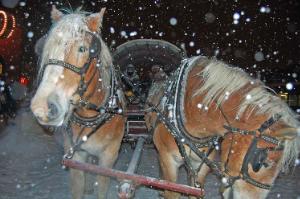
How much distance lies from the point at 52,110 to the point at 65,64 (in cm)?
44

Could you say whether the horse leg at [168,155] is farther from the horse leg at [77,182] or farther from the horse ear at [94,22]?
the horse ear at [94,22]

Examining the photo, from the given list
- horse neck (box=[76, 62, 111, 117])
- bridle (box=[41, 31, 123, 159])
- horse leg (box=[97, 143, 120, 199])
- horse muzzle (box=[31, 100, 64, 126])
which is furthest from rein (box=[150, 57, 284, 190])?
horse muzzle (box=[31, 100, 64, 126])

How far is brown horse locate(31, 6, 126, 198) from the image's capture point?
278cm

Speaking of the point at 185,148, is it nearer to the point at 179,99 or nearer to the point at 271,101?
the point at 179,99

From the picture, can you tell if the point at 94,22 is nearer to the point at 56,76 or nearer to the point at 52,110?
the point at 56,76

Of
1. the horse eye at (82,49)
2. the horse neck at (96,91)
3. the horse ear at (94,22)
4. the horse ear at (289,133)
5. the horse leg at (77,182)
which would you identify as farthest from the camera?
the horse leg at (77,182)

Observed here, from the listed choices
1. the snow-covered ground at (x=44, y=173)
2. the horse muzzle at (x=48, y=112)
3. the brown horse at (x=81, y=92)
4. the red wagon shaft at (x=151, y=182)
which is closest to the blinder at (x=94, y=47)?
the brown horse at (x=81, y=92)

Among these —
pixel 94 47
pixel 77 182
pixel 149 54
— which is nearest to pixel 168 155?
pixel 77 182

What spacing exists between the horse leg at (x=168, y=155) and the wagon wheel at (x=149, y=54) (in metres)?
2.14

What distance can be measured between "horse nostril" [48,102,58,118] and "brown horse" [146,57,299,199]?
4.17 ft

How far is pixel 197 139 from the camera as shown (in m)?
3.44

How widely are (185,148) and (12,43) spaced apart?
797 inches

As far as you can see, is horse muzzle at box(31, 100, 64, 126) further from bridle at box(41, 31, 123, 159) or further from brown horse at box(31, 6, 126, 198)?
bridle at box(41, 31, 123, 159)

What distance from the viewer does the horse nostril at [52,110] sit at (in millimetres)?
2666
